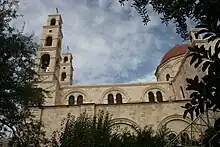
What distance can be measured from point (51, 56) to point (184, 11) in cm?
2372

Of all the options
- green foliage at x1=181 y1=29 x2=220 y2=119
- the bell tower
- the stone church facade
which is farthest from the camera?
the bell tower

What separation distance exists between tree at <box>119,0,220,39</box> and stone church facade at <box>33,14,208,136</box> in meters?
15.8

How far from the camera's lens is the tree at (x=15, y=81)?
27.8 feet

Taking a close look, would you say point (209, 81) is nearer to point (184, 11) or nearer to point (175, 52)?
point (184, 11)

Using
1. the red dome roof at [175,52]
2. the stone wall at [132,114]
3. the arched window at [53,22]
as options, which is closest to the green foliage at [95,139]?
the stone wall at [132,114]

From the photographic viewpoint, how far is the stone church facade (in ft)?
64.6

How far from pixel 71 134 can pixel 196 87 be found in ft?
25.9

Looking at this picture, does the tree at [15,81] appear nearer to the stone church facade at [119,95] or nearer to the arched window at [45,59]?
the stone church facade at [119,95]

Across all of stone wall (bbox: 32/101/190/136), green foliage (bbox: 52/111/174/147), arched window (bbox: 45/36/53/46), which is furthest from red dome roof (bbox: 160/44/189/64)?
green foliage (bbox: 52/111/174/147)

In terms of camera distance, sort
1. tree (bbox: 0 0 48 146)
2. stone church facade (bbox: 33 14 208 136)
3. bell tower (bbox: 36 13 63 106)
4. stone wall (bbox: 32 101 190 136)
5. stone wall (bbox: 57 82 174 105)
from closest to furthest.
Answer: tree (bbox: 0 0 48 146) < stone wall (bbox: 32 101 190 136) < stone church facade (bbox: 33 14 208 136) < bell tower (bbox: 36 13 63 106) < stone wall (bbox: 57 82 174 105)

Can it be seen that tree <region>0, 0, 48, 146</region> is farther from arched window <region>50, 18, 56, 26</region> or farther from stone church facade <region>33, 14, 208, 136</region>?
arched window <region>50, 18, 56, 26</region>

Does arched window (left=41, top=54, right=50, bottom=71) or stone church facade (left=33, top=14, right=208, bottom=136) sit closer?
stone church facade (left=33, top=14, right=208, bottom=136)

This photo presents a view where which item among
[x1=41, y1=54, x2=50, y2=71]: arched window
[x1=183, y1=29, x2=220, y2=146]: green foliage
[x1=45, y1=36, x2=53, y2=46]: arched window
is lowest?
[x1=183, y1=29, x2=220, y2=146]: green foliage

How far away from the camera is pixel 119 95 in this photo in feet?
86.5
